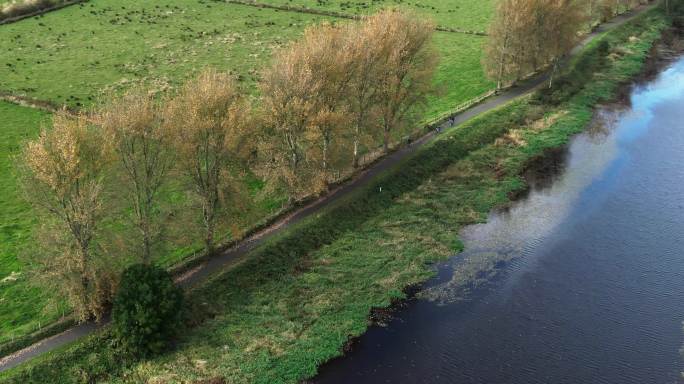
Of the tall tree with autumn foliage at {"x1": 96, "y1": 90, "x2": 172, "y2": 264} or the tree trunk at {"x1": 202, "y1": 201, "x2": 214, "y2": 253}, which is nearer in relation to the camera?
the tall tree with autumn foliage at {"x1": 96, "y1": 90, "x2": 172, "y2": 264}

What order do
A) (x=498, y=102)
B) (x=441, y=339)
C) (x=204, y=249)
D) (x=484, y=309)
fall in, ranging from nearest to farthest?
1. (x=441, y=339)
2. (x=484, y=309)
3. (x=204, y=249)
4. (x=498, y=102)

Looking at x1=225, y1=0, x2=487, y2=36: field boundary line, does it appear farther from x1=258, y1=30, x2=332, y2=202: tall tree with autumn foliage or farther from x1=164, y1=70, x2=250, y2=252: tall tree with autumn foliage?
x1=164, y1=70, x2=250, y2=252: tall tree with autumn foliage

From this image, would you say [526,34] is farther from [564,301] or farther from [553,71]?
[564,301]

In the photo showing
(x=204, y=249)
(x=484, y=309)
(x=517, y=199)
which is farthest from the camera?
(x=517, y=199)

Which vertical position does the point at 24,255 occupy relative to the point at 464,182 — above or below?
above

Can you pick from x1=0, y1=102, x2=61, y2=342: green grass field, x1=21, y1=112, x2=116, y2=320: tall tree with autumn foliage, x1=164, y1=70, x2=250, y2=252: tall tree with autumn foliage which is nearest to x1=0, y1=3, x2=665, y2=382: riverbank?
x1=21, y1=112, x2=116, y2=320: tall tree with autumn foliage

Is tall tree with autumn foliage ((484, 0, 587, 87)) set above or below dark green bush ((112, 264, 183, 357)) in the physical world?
above

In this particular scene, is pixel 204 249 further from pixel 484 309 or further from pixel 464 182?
pixel 464 182

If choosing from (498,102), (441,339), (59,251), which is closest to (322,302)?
(441,339)
